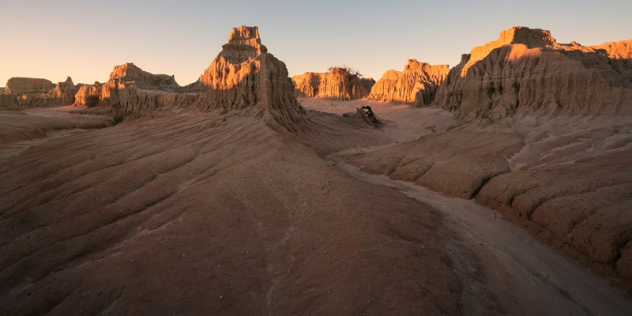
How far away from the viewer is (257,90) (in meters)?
16.2

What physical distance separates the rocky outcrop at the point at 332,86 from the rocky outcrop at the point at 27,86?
4299 centimetres

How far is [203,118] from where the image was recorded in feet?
55.0

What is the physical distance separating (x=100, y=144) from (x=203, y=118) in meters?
5.30

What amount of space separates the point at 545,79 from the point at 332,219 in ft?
52.0

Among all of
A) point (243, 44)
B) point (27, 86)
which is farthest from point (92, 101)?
point (27, 86)

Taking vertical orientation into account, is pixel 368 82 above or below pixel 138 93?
above

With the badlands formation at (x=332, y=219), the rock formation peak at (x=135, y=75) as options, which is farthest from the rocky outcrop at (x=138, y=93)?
the badlands formation at (x=332, y=219)

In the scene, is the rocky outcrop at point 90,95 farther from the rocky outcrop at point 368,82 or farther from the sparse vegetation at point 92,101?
the rocky outcrop at point 368,82

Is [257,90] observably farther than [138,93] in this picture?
No

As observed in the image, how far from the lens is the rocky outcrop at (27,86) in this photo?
4559 centimetres

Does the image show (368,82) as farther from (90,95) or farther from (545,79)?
(90,95)

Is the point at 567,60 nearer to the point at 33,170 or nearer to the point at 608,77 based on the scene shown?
the point at 608,77

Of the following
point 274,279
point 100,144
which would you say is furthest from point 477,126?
point 100,144

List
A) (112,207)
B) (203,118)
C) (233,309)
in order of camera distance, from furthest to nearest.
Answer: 1. (203,118)
2. (112,207)
3. (233,309)
